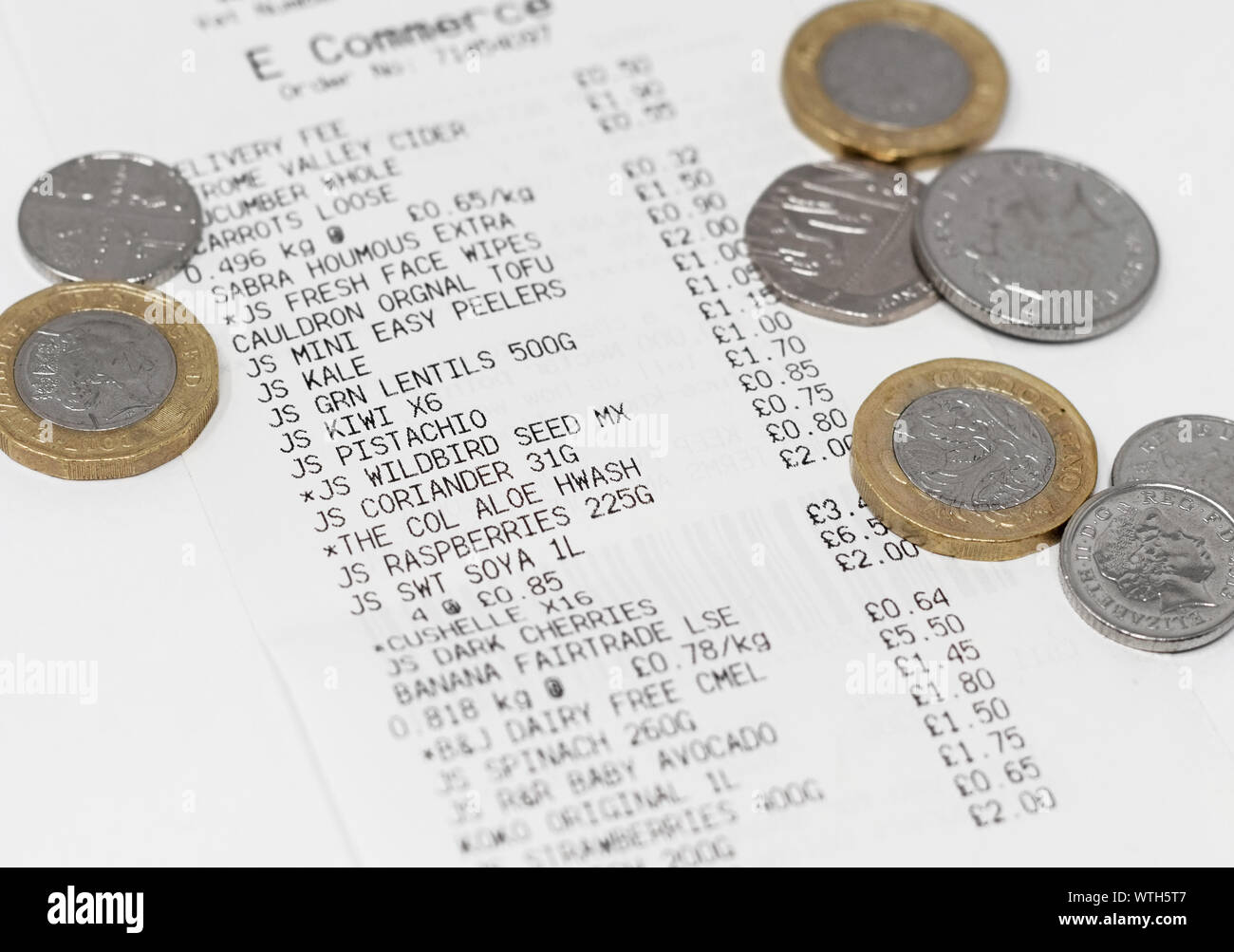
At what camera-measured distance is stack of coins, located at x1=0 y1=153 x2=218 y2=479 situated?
4.01ft

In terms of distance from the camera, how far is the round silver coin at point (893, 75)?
1480 mm

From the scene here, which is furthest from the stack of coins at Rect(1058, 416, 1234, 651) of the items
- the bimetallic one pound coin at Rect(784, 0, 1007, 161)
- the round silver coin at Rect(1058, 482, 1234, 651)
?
the bimetallic one pound coin at Rect(784, 0, 1007, 161)

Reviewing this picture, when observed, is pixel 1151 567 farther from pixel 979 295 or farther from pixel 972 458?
pixel 979 295

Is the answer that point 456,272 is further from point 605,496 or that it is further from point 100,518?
point 100,518

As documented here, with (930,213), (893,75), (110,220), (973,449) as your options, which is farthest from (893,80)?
(110,220)

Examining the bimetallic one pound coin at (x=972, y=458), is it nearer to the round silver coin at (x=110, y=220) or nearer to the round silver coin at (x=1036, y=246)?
the round silver coin at (x=1036, y=246)

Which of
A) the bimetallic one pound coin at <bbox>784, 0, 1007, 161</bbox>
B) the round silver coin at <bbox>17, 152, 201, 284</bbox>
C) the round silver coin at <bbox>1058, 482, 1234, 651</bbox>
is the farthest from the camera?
the bimetallic one pound coin at <bbox>784, 0, 1007, 161</bbox>

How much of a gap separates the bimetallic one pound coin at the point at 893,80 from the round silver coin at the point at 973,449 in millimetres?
310

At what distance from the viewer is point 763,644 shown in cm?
119

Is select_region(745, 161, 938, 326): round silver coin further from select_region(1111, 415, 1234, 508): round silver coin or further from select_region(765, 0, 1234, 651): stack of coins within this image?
select_region(1111, 415, 1234, 508): round silver coin

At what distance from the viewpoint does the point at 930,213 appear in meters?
1.39

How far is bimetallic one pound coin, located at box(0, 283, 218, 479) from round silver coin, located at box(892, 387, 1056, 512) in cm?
60

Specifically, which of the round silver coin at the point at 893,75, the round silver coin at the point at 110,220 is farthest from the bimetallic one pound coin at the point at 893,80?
the round silver coin at the point at 110,220

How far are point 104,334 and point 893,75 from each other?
81cm
